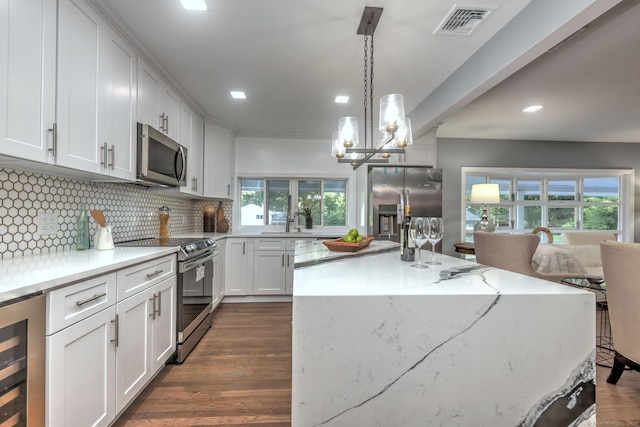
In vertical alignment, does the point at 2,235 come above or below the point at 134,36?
below

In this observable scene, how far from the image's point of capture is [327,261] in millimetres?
1648

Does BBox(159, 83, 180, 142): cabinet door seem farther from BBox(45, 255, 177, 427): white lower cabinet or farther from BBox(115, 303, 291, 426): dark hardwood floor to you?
BBox(115, 303, 291, 426): dark hardwood floor

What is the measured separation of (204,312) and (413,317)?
8.31 ft

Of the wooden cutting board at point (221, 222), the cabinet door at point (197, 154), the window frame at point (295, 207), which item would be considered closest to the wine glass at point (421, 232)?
the cabinet door at point (197, 154)

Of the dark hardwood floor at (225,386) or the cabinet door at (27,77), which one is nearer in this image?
the cabinet door at (27,77)

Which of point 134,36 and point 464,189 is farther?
point 464,189

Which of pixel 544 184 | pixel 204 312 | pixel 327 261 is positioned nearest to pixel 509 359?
pixel 327 261

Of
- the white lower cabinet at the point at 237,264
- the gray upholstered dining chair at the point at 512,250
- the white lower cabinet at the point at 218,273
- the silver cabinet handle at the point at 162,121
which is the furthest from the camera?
the white lower cabinet at the point at 237,264

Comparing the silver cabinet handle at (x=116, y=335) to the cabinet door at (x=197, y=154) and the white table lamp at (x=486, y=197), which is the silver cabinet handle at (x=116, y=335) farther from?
the white table lamp at (x=486, y=197)

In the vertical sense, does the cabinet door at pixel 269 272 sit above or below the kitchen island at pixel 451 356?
below

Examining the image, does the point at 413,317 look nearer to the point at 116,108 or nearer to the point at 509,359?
the point at 509,359

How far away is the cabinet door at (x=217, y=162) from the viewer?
3.99 m

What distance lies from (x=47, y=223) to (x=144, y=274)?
64cm

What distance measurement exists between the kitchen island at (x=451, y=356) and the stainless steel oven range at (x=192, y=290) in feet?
5.90
